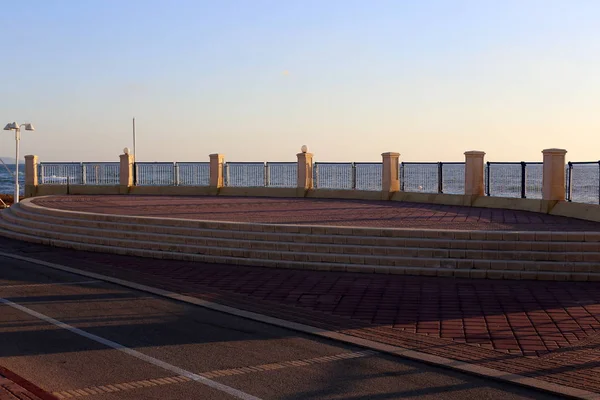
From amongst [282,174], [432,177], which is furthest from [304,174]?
[432,177]

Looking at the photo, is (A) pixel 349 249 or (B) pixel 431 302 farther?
→ (A) pixel 349 249

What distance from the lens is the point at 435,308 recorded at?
10.1 meters

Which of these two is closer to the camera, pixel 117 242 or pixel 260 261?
pixel 260 261

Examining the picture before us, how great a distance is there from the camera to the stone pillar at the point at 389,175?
2439 centimetres

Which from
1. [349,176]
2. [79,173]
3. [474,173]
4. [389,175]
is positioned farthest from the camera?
[79,173]

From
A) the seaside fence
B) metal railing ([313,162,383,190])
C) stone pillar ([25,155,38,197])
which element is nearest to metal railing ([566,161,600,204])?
the seaside fence

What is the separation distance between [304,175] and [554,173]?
424 inches

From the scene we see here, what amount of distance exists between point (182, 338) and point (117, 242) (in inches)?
334

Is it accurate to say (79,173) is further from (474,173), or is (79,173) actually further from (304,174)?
(474,173)

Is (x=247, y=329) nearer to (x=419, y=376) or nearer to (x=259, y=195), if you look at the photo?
(x=419, y=376)

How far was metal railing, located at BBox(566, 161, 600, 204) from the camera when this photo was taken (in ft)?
58.0

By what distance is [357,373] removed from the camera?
709 cm

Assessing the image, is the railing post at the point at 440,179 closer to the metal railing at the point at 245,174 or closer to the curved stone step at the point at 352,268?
the metal railing at the point at 245,174

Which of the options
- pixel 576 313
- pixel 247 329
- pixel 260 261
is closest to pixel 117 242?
pixel 260 261
